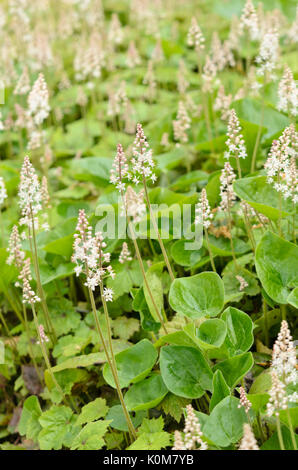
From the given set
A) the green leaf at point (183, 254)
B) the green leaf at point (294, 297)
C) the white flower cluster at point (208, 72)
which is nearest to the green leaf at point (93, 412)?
the green leaf at point (183, 254)

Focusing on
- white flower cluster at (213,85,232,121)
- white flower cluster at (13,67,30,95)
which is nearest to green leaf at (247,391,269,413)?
white flower cluster at (213,85,232,121)

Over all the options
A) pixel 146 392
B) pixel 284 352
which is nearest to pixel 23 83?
pixel 146 392

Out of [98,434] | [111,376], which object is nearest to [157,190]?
[111,376]

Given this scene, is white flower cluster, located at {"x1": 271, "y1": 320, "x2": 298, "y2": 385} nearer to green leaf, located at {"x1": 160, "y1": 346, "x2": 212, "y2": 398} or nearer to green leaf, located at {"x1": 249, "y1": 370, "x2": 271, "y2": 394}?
green leaf, located at {"x1": 249, "y1": 370, "x2": 271, "y2": 394}

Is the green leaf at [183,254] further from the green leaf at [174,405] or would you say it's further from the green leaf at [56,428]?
the green leaf at [56,428]

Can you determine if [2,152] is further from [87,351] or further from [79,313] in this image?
[87,351]

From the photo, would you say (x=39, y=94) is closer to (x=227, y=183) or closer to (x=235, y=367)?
(x=227, y=183)
